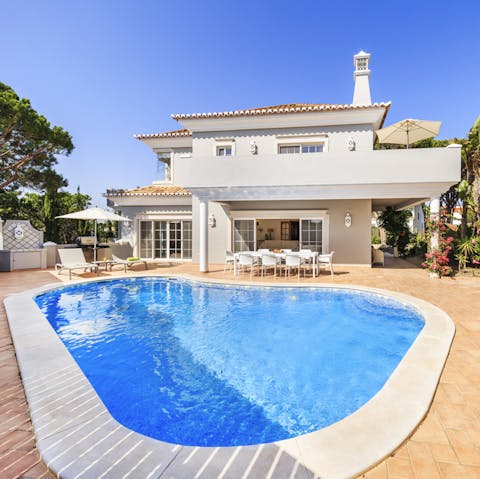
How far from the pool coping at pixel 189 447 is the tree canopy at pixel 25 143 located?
58.0 ft

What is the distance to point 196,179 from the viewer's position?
13.5m

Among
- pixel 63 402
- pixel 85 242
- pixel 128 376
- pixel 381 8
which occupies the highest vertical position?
pixel 381 8

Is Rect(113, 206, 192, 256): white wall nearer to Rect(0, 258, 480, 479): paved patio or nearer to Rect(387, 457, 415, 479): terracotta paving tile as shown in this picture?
Rect(0, 258, 480, 479): paved patio

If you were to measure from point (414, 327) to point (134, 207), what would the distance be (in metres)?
16.3

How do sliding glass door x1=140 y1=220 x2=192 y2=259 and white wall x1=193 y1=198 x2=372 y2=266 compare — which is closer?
white wall x1=193 y1=198 x2=372 y2=266

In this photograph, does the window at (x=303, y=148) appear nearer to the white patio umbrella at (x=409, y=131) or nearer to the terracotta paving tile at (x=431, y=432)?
the white patio umbrella at (x=409, y=131)

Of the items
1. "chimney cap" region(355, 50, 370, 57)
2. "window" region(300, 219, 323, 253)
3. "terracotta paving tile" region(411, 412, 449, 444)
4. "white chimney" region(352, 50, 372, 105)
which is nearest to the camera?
"terracotta paving tile" region(411, 412, 449, 444)

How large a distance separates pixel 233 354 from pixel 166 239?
536 inches

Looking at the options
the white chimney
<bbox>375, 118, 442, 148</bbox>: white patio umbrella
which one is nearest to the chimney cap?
the white chimney

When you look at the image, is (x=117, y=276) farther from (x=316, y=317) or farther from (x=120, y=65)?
(x=120, y=65)

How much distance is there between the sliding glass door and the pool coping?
14.0 meters

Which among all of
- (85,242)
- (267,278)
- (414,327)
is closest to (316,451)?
(414,327)

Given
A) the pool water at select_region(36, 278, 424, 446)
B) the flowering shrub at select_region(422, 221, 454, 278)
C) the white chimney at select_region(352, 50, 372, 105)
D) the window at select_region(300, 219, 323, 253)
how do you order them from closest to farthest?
the pool water at select_region(36, 278, 424, 446) < the flowering shrub at select_region(422, 221, 454, 278) < the window at select_region(300, 219, 323, 253) < the white chimney at select_region(352, 50, 372, 105)

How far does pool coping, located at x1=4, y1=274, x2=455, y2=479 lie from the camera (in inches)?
89.2
